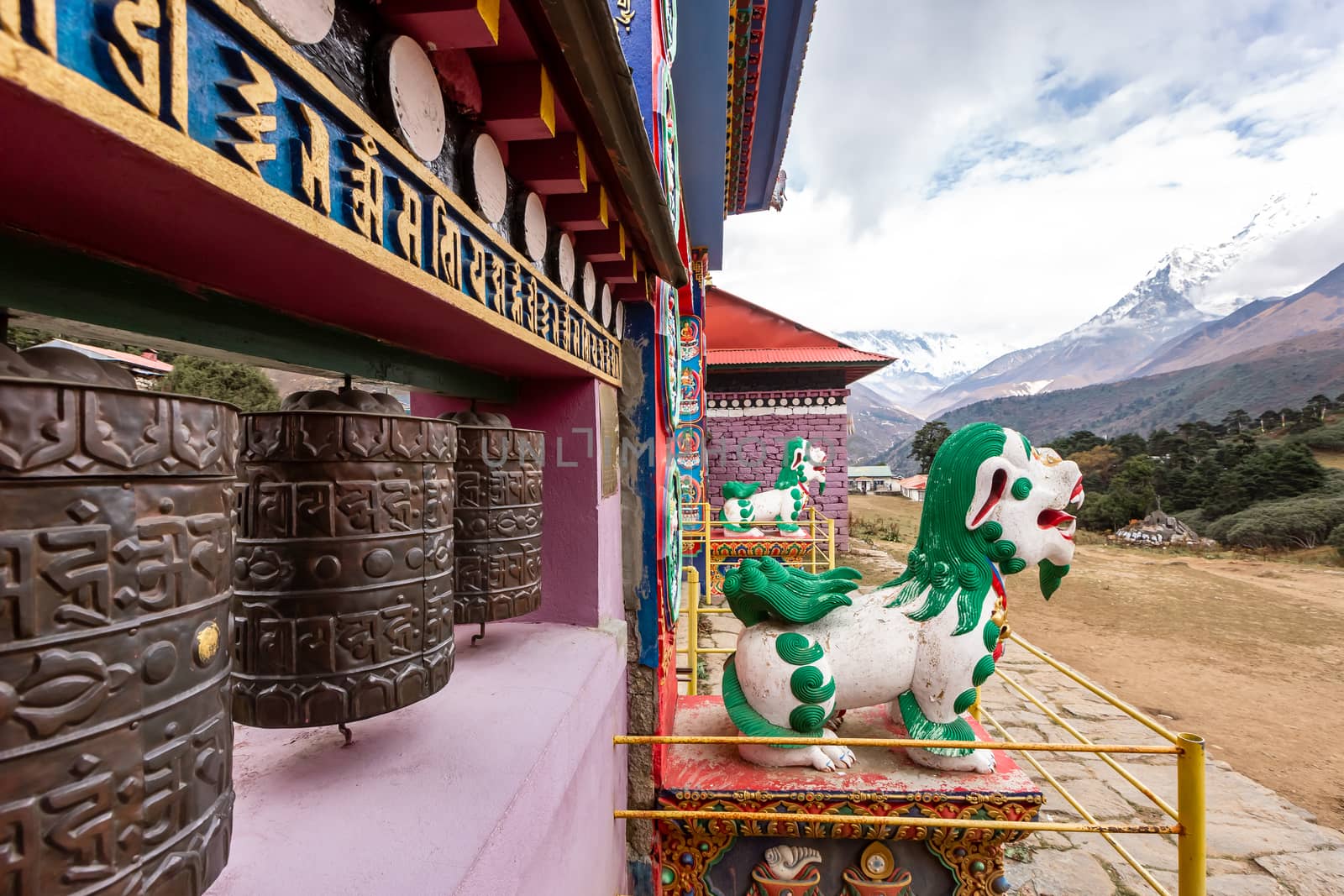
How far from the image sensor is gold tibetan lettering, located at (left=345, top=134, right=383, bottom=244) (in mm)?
810

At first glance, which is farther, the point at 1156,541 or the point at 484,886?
the point at 1156,541

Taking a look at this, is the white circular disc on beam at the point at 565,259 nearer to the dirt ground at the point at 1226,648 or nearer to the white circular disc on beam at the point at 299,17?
the white circular disc on beam at the point at 299,17

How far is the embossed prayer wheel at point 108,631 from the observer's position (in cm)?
46

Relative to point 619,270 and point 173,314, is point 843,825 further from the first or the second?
point 173,314

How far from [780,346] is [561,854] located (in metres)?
10.9

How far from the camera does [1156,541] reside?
16.7 m

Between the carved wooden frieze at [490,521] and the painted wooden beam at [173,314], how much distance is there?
0.86ft

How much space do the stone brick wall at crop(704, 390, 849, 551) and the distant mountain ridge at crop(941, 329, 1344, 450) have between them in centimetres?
2894

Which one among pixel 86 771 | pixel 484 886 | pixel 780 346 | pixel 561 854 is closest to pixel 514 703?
pixel 561 854

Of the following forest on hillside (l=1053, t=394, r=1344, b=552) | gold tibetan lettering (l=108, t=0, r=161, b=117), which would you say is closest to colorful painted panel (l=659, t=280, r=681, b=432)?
gold tibetan lettering (l=108, t=0, r=161, b=117)

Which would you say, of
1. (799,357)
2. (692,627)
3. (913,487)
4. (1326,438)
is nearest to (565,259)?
(692,627)

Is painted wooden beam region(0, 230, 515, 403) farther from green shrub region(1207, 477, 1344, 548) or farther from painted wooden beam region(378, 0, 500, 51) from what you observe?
green shrub region(1207, 477, 1344, 548)

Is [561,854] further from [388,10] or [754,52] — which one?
[754,52]

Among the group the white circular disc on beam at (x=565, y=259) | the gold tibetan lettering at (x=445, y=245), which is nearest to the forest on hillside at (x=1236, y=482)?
the white circular disc on beam at (x=565, y=259)
